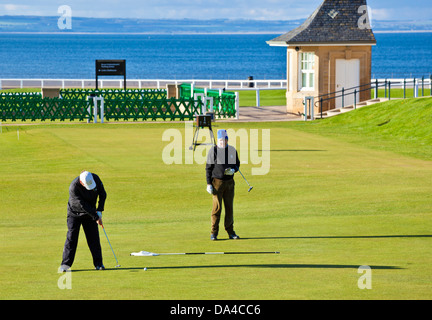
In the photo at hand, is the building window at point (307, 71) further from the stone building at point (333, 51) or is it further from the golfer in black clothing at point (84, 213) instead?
the golfer in black clothing at point (84, 213)

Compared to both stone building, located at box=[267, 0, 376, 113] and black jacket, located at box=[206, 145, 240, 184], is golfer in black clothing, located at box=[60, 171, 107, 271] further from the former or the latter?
stone building, located at box=[267, 0, 376, 113]

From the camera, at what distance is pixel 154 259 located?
12.8 meters

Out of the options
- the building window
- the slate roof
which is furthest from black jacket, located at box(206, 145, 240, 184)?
the building window

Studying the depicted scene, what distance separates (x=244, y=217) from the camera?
17438 millimetres

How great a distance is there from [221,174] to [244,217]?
3287mm

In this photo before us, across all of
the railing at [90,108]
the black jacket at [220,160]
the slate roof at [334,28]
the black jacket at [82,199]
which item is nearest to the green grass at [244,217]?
the black jacket at [82,199]

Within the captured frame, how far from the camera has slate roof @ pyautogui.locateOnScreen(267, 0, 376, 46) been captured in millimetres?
40031

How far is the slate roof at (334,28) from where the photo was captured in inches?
1576

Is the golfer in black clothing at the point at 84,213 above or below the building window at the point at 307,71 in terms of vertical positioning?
below

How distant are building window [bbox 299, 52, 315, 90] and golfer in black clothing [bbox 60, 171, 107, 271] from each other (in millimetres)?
29704

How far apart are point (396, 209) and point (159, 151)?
1215 cm

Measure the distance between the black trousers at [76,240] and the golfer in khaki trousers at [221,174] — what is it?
8.26 feet

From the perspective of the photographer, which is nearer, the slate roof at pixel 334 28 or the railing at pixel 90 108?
the slate roof at pixel 334 28
